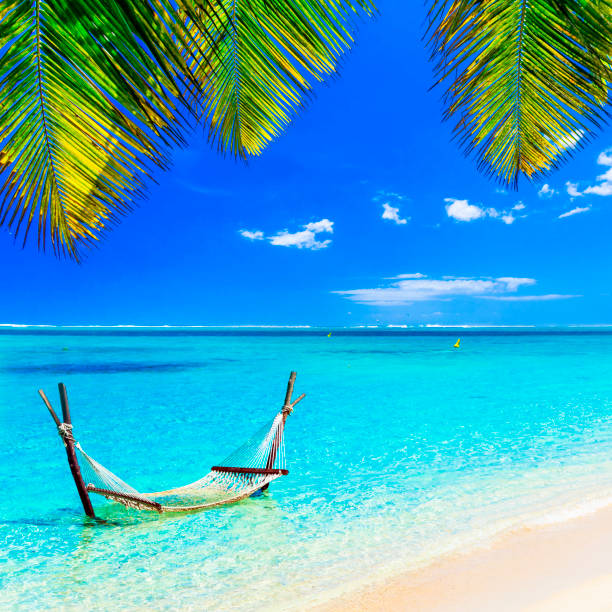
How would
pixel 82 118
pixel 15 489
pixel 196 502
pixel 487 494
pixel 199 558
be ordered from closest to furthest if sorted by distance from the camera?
pixel 82 118
pixel 199 558
pixel 196 502
pixel 487 494
pixel 15 489

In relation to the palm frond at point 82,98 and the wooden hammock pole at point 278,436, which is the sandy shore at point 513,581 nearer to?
the wooden hammock pole at point 278,436

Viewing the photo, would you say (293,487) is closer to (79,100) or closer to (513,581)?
(513,581)

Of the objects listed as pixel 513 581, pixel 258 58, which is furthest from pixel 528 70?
pixel 513 581

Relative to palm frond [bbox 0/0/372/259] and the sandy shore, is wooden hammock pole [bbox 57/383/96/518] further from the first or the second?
palm frond [bbox 0/0/372/259]

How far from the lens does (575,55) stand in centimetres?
182

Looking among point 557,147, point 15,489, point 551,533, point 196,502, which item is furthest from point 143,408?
point 557,147

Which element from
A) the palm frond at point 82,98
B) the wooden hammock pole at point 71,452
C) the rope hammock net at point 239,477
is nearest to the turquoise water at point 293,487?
the rope hammock net at point 239,477

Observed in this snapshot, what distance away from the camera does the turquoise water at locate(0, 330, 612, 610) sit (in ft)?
10.7

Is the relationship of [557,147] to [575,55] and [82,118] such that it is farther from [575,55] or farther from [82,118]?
[82,118]

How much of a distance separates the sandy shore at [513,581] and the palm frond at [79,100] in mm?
2671

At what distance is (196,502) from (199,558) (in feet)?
1.91

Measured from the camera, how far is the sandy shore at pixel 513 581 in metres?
2.65

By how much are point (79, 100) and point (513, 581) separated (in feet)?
10.9

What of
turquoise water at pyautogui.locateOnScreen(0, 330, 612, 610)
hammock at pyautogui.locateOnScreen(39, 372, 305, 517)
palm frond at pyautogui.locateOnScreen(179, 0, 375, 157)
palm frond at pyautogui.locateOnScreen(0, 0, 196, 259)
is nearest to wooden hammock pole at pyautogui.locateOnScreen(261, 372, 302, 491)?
hammock at pyautogui.locateOnScreen(39, 372, 305, 517)
